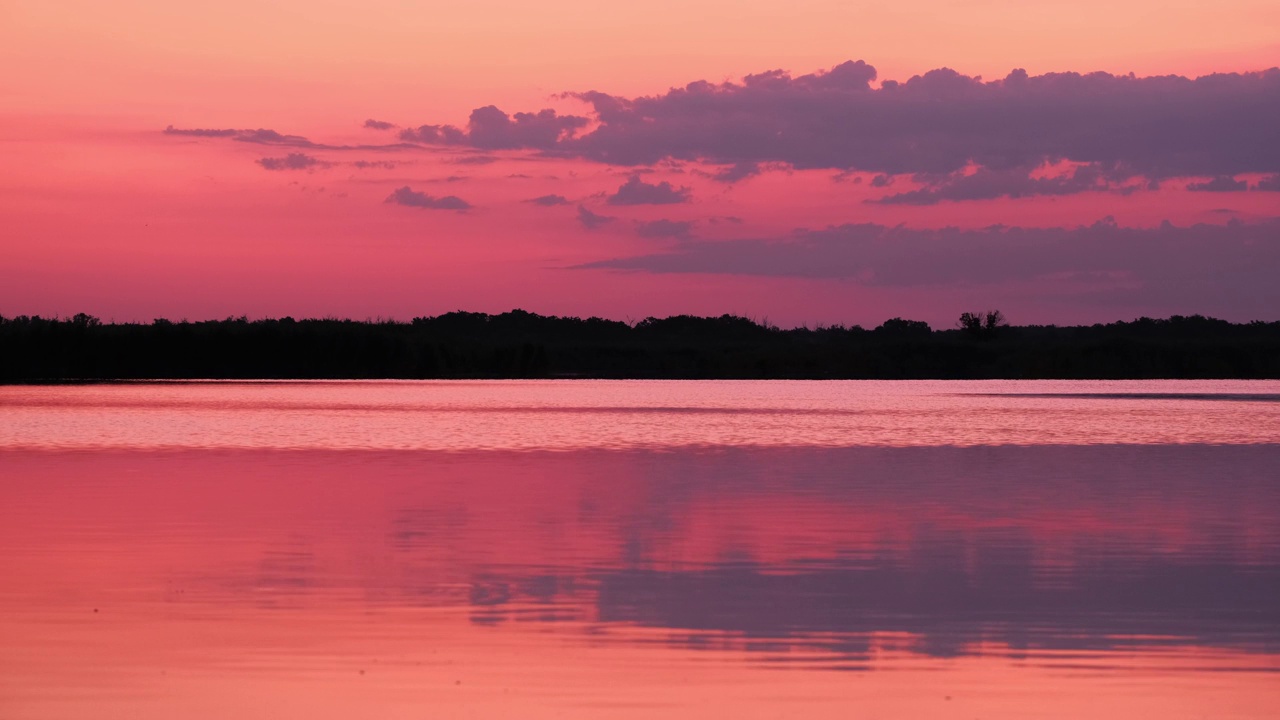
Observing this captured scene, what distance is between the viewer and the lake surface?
9430mm

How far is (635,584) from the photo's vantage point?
13406mm

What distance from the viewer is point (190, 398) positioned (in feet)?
196

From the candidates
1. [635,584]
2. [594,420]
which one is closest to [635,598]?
[635,584]

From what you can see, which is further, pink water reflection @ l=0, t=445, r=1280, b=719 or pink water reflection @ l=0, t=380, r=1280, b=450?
Answer: pink water reflection @ l=0, t=380, r=1280, b=450

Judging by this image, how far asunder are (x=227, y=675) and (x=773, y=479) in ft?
48.6

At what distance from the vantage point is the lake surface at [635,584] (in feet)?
30.9

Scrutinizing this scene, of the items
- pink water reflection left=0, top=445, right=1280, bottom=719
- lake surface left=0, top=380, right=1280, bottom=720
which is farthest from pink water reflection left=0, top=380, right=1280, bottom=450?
pink water reflection left=0, top=445, right=1280, bottom=719

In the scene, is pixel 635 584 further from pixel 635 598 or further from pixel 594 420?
pixel 594 420

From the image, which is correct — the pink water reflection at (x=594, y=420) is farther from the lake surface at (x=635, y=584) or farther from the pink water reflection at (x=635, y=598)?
the pink water reflection at (x=635, y=598)

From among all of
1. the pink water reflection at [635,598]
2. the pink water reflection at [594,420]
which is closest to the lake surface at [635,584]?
the pink water reflection at [635,598]

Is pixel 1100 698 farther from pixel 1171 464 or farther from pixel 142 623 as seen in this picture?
pixel 1171 464

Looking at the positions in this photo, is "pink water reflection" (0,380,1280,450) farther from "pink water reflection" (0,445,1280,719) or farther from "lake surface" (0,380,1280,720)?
"pink water reflection" (0,445,1280,719)

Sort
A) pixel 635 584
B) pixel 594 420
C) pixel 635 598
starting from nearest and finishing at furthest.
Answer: pixel 635 598
pixel 635 584
pixel 594 420

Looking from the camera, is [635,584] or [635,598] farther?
[635,584]
